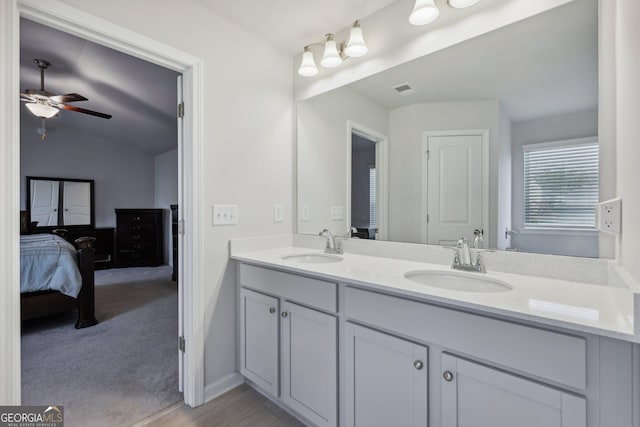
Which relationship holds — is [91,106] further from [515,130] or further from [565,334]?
[565,334]

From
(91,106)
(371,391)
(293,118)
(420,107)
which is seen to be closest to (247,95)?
(293,118)

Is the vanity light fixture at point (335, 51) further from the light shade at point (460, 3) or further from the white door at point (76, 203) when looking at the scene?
the white door at point (76, 203)

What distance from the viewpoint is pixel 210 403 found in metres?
1.71

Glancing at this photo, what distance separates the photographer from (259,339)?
1.69 meters

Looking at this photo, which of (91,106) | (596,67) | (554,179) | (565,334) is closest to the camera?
(565,334)

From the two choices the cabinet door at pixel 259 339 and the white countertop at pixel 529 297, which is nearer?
the white countertop at pixel 529 297

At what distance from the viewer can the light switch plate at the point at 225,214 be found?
1.79 metres

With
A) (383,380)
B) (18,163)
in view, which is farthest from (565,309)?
(18,163)

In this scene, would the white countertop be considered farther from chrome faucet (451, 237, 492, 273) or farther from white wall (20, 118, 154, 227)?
white wall (20, 118, 154, 227)

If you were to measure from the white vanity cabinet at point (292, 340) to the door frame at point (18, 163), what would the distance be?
11.3 inches

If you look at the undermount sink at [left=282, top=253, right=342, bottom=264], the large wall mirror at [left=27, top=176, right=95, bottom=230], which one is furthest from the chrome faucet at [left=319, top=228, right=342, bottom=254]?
the large wall mirror at [left=27, top=176, right=95, bottom=230]

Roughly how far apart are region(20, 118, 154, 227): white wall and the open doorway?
0.05ft

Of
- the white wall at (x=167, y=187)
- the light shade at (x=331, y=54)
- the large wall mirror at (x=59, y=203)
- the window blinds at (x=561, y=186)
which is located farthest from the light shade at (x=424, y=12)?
the large wall mirror at (x=59, y=203)

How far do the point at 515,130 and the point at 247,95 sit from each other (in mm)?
1563
